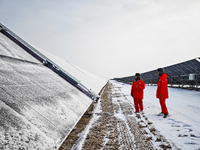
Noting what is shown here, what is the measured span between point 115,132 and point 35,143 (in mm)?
2021

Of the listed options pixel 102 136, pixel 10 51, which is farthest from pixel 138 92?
pixel 10 51

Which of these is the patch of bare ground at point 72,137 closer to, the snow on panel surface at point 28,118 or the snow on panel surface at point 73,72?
the snow on panel surface at point 28,118

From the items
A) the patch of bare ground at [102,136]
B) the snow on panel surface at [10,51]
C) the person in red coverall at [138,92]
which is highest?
the snow on panel surface at [10,51]

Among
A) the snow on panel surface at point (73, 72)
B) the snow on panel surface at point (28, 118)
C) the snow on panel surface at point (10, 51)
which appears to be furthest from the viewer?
the snow on panel surface at point (73, 72)

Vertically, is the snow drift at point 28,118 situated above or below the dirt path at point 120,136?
above

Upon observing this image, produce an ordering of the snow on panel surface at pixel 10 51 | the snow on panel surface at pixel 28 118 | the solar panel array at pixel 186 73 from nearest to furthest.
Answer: the snow on panel surface at pixel 28 118 → the snow on panel surface at pixel 10 51 → the solar panel array at pixel 186 73

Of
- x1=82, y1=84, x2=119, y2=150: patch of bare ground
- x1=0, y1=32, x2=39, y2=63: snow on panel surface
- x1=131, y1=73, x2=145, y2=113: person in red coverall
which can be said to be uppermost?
x1=0, y1=32, x2=39, y2=63: snow on panel surface

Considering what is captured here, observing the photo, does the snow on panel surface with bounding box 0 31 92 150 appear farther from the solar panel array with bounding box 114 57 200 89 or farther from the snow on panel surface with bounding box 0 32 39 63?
the solar panel array with bounding box 114 57 200 89

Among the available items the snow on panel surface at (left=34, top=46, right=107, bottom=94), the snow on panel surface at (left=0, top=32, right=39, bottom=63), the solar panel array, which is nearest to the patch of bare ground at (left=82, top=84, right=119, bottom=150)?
the snow on panel surface at (left=34, top=46, right=107, bottom=94)

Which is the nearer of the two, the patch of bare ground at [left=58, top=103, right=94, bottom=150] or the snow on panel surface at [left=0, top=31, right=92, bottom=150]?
the snow on panel surface at [left=0, top=31, right=92, bottom=150]

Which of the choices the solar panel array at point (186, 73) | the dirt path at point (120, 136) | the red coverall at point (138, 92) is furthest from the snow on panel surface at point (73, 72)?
the solar panel array at point (186, 73)

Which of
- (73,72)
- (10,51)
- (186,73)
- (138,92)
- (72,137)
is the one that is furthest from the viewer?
(186,73)

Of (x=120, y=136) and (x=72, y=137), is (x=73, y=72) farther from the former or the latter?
(x=120, y=136)

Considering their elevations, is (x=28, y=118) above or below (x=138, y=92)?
above
